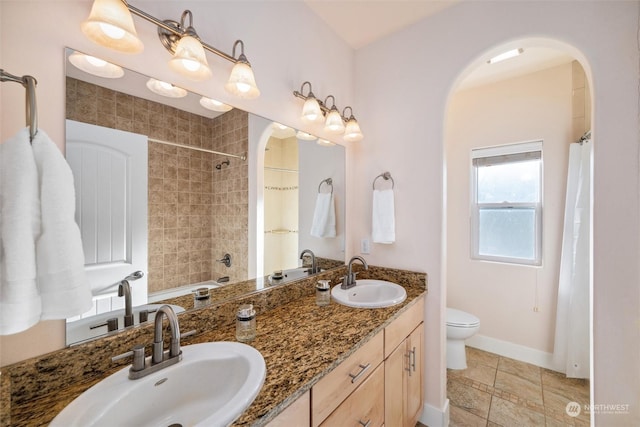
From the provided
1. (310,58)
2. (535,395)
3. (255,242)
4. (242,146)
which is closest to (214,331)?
(255,242)

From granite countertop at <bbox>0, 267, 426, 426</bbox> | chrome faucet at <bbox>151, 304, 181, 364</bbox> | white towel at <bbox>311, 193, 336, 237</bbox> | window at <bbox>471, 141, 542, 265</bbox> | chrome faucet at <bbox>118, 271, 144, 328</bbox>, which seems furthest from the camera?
window at <bbox>471, 141, 542, 265</bbox>

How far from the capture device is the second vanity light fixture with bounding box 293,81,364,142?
145 centimetres

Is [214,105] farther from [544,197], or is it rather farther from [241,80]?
[544,197]

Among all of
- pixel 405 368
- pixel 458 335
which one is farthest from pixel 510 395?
pixel 405 368

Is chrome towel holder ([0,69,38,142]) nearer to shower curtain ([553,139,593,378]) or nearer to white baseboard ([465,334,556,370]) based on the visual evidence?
shower curtain ([553,139,593,378])

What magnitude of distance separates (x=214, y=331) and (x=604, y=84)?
212 cm

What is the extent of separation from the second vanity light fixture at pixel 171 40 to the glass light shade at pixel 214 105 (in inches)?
3.0

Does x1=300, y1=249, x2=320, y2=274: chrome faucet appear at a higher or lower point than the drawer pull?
higher

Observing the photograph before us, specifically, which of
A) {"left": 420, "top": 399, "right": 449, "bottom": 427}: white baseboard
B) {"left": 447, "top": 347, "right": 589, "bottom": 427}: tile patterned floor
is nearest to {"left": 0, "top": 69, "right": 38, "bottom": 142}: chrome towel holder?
{"left": 420, "top": 399, "right": 449, "bottom": 427}: white baseboard

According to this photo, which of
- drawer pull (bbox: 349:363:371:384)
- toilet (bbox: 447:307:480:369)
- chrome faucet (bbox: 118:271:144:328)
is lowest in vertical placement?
toilet (bbox: 447:307:480:369)

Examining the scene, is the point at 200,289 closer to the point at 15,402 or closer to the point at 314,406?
the point at 15,402

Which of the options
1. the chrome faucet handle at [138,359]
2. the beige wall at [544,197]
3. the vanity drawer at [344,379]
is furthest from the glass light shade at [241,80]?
the beige wall at [544,197]

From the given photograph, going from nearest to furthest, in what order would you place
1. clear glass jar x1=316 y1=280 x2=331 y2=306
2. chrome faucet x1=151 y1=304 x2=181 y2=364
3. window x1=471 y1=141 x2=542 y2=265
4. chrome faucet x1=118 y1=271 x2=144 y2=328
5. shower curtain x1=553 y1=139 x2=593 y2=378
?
chrome faucet x1=151 y1=304 x2=181 y2=364, chrome faucet x1=118 y1=271 x2=144 y2=328, clear glass jar x1=316 y1=280 x2=331 y2=306, shower curtain x1=553 y1=139 x2=593 y2=378, window x1=471 y1=141 x2=542 y2=265

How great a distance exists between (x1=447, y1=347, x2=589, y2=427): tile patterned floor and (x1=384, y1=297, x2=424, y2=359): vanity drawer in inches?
30.7
